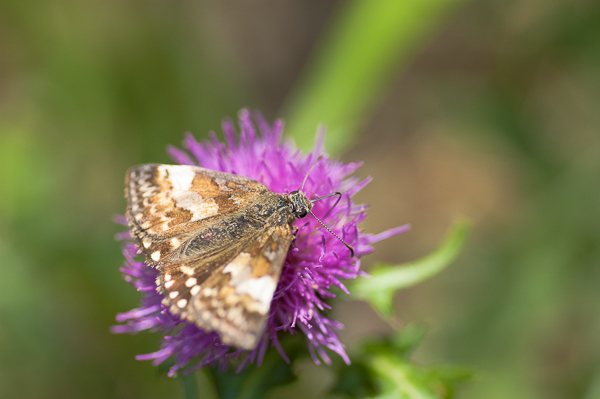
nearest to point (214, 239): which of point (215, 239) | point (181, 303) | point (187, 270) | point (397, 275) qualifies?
point (215, 239)

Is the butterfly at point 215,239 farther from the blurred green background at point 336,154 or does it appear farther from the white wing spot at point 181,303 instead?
the blurred green background at point 336,154

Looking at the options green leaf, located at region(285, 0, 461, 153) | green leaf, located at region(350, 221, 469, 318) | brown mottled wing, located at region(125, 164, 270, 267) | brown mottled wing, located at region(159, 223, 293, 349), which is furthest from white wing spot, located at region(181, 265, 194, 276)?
green leaf, located at region(285, 0, 461, 153)

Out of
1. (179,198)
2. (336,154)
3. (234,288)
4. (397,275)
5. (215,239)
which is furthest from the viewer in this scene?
(336,154)

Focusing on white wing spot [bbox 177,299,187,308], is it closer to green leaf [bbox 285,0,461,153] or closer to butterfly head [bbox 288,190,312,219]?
butterfly head [bbox 288,190,312,219]

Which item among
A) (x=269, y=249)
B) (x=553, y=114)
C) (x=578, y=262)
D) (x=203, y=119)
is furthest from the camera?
(x=203, y=119)

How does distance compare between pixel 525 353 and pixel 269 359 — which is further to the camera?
pixel 525 353

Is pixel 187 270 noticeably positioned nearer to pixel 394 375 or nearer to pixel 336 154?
pixel 394 375

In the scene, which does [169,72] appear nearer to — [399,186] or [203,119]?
[203,119]

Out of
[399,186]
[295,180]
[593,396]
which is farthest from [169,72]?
[593,396]
